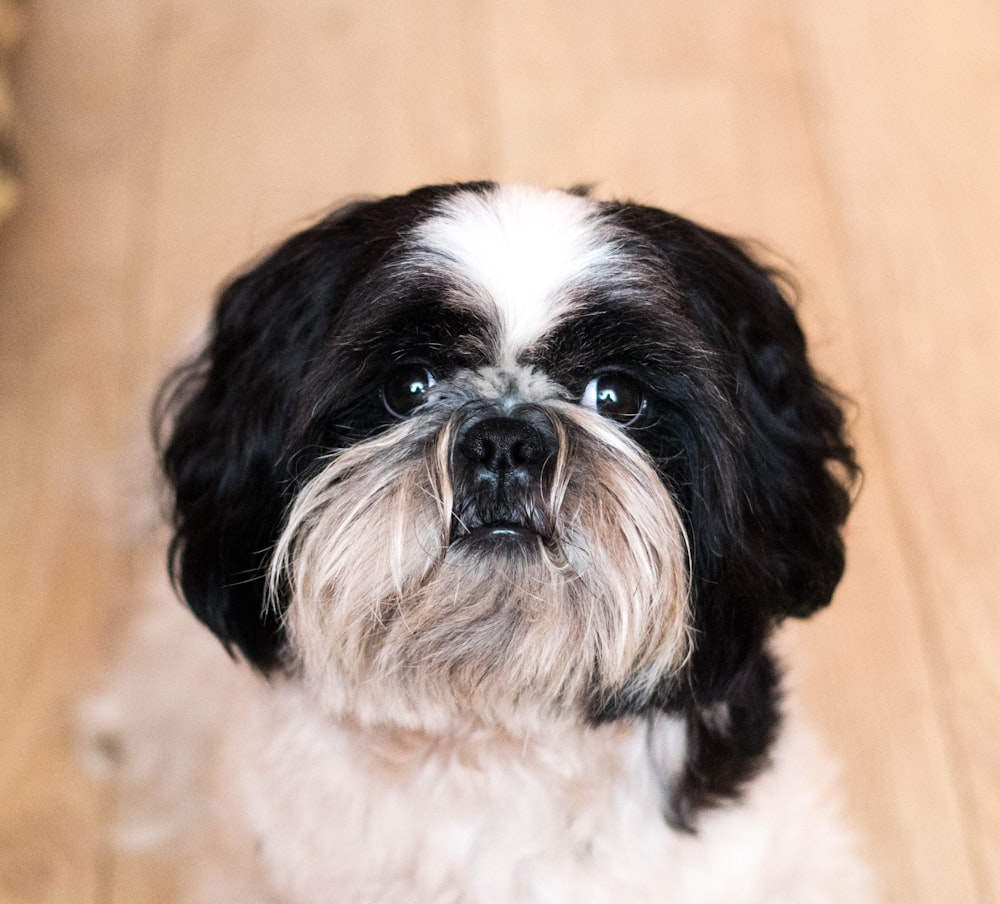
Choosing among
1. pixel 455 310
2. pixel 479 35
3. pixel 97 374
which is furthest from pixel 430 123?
pixel 455 310

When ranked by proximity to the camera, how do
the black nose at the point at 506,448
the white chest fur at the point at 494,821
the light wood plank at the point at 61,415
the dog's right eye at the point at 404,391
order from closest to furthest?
the black nose at the point at 506,448 → the dog's right eye at the point at 404,391 → the white chest fur at the point at 494,821 → the light wood plank at the point at 61,415

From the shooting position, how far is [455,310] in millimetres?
1146

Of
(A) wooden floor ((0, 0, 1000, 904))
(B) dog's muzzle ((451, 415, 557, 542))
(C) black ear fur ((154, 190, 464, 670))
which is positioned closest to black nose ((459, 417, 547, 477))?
(B) dog's muzzle ((451, 415, 557, 542))

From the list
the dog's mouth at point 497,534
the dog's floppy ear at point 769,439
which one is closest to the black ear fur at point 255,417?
the dog's mouth at point 497,534

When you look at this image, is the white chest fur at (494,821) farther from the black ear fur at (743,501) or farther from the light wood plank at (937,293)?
the light wood plank at (937,293)

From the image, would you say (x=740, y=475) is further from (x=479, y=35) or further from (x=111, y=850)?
(x=479, y=35)

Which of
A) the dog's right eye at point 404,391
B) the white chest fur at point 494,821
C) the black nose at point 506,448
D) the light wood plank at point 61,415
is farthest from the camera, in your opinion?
the light wood plank at point 61,415

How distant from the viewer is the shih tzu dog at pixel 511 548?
1.12 meters

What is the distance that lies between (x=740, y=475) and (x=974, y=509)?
91 centimetres

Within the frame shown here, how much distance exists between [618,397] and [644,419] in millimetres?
33

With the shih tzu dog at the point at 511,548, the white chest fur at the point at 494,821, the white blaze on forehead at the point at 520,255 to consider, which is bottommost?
the white chest fur at the point at 494,821

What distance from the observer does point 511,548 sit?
1.11 metres

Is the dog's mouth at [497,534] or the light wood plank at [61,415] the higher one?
the dog's mouth at [497,534]

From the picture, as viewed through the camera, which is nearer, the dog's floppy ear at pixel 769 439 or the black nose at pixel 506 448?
the black nose at pixel 506 448
